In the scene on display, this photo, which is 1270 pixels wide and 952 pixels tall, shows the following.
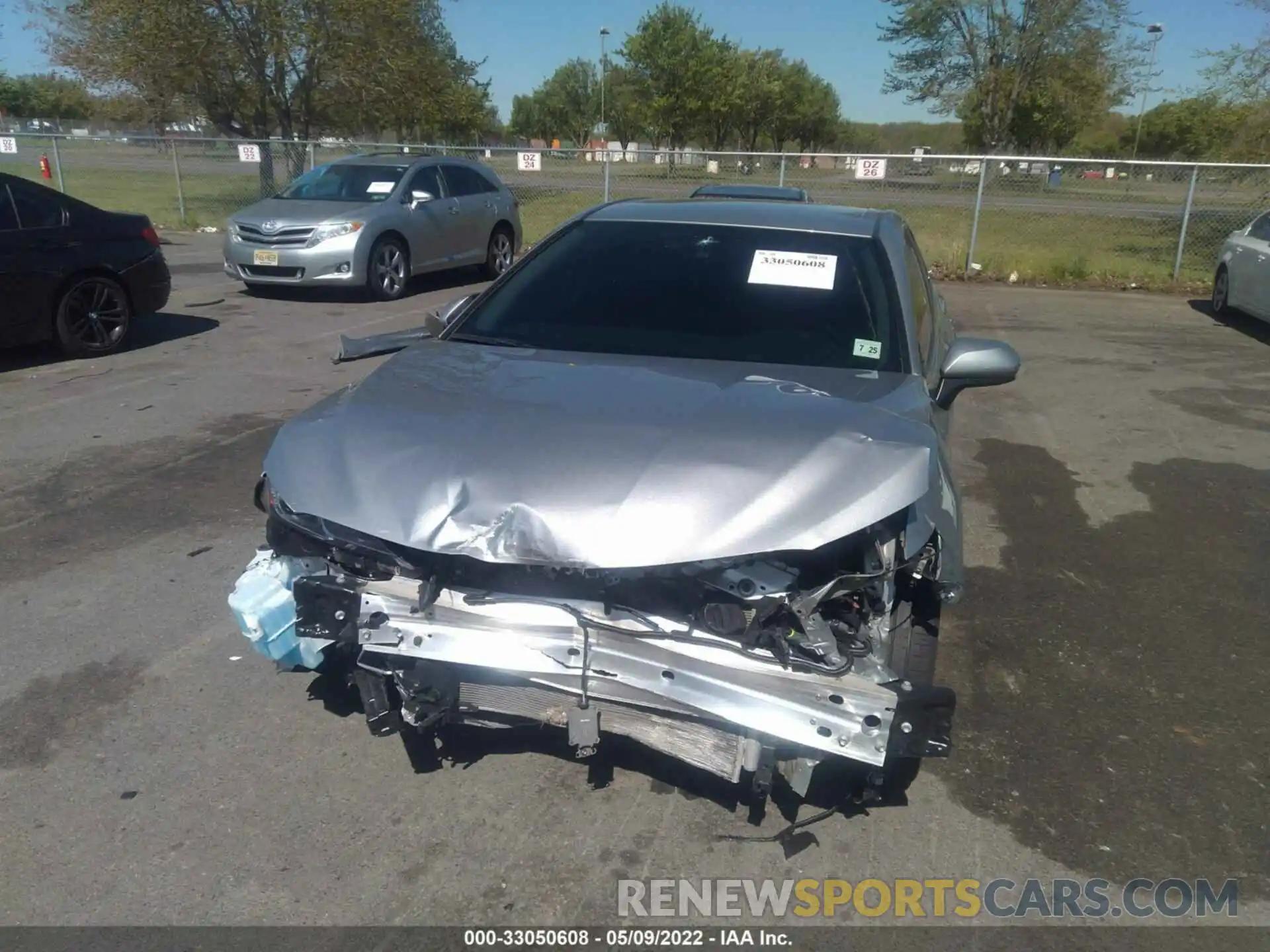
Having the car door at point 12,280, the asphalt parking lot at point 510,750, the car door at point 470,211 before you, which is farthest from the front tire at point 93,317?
the car door at point 470,211

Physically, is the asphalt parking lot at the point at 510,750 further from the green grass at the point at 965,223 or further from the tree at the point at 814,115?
the tree at the point at 814,115

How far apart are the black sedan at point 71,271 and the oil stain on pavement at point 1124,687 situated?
769cm

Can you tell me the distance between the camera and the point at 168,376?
826cm

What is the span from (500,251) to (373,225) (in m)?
2.90

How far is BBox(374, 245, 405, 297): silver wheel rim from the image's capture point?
12102 mm

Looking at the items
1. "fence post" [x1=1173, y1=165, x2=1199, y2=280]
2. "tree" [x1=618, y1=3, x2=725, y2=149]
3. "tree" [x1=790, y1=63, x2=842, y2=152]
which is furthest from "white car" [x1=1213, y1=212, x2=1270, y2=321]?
"tree" [x1=790, y1=63, x2=842, y2=152]

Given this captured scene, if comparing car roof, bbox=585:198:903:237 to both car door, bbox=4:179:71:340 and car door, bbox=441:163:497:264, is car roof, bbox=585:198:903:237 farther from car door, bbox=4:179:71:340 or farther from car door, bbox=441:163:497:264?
car door, bbox=441:163:497:264

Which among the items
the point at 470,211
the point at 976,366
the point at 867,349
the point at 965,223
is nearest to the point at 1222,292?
the point at 965,223

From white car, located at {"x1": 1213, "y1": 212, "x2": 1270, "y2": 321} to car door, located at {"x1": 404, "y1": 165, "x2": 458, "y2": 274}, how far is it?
994 centimetres

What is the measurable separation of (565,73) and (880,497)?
3139 inches

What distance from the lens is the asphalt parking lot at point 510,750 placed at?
2.74m

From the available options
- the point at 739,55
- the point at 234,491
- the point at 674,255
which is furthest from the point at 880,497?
the point at 739,55

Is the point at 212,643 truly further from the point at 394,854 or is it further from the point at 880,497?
the point at 880,497

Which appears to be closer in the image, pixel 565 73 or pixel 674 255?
pixel 674 255
